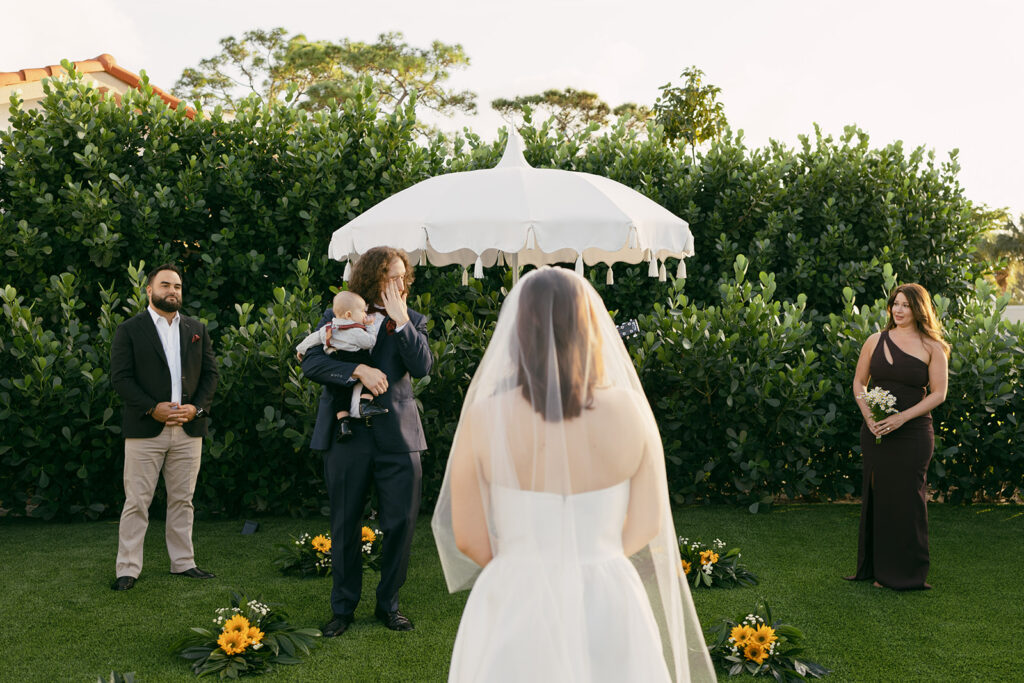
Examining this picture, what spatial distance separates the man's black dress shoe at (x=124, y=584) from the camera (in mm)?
5992

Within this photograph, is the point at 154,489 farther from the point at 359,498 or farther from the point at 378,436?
the point at 378,436

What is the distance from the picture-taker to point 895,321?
6121mm

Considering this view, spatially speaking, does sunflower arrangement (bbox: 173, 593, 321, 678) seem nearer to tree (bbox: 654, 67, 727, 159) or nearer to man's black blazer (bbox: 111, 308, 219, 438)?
man's black blazer (bbox: 111, 308, 219, 438)

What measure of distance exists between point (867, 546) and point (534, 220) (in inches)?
135

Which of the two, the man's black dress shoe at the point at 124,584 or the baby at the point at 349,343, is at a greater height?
the baby at the point at 349,343

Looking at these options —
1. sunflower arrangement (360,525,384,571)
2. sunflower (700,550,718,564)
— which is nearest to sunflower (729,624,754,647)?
sunflower (700,550,718,564)

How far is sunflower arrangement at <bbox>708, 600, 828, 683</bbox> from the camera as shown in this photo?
4512mm

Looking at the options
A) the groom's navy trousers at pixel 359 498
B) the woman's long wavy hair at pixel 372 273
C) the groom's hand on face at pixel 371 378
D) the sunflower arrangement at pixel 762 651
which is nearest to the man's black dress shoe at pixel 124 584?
the groom's navy trousers at pixel 359 498

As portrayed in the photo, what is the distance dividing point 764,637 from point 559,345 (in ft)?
9.68

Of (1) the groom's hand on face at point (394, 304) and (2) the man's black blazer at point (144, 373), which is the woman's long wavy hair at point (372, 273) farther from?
(2) the man's black blazer at point (144, 373)

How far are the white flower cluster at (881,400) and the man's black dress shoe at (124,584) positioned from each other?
17.8ft

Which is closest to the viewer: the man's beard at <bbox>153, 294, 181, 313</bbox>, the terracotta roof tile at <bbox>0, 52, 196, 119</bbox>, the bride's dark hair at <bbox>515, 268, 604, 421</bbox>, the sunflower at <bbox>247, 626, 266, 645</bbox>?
the bride's dark hair at <bbox>515, 268, 604, 421</bbox>

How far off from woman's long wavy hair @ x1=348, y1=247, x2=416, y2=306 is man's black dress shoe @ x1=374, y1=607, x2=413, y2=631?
1.94 m

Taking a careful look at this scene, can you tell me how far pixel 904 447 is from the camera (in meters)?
5.99
